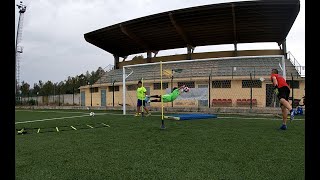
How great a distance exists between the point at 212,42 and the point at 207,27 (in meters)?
4.08

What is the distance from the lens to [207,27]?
31.2m

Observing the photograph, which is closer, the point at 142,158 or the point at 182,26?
the point at 142,158

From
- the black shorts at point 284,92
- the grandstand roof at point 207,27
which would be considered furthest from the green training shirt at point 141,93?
the grandstand roof at point 207,27

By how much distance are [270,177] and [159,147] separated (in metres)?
2.53

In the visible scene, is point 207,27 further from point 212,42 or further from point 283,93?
point 283,93

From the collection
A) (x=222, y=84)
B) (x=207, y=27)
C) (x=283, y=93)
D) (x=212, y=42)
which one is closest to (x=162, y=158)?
(x=283, y=93)

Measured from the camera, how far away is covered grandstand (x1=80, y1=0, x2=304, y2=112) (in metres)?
27.1

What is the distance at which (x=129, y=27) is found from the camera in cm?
3441

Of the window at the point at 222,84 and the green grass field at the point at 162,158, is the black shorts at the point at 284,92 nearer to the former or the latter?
the green grass field at the point at 162,158

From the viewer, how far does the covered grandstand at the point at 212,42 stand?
88.9 feet

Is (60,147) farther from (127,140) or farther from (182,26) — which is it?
(182,26)

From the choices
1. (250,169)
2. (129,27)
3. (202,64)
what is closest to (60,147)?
(250,169)

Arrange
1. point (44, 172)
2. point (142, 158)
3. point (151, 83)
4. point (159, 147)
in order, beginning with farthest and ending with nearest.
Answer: point (151, 83), point (159, 147), point (142, 158), point (44, 172)

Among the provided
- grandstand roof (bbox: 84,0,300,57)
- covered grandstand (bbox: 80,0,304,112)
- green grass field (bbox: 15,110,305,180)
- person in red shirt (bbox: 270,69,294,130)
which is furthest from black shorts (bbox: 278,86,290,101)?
grandstand roof (bbox: 84,0,300,57)
